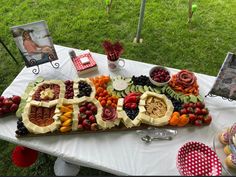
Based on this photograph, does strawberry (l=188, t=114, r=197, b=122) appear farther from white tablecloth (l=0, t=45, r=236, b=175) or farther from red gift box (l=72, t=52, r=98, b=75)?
red gift box (l=72, t=52, r=98, b=75)

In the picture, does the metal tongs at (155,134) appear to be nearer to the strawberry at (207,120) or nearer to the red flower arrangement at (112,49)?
the strawberry at (207,120)

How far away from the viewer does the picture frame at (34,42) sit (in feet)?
4.62

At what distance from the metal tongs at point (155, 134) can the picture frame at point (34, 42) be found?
2.59ft

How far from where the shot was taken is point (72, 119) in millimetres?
1349

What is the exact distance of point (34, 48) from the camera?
150 cm

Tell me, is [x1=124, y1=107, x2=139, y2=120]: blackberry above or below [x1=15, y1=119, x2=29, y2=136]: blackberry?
above

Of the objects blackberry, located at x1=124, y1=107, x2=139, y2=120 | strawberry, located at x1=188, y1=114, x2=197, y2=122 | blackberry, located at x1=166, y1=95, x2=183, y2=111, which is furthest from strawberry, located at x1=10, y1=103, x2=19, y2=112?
strawberry, located at x1=188, y1=114, x2=197, y2=122

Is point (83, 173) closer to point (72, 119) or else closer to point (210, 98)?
point (72, 119)

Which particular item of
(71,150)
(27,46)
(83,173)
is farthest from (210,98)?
(27,46)

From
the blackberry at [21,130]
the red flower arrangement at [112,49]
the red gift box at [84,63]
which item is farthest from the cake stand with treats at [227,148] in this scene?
the blackberry at [21,130]

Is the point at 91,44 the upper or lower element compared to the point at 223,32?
lower

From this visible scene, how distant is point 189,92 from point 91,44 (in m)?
1.52

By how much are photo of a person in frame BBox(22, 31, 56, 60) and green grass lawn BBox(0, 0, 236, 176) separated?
1041 mm

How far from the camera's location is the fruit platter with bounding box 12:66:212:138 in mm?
1333
